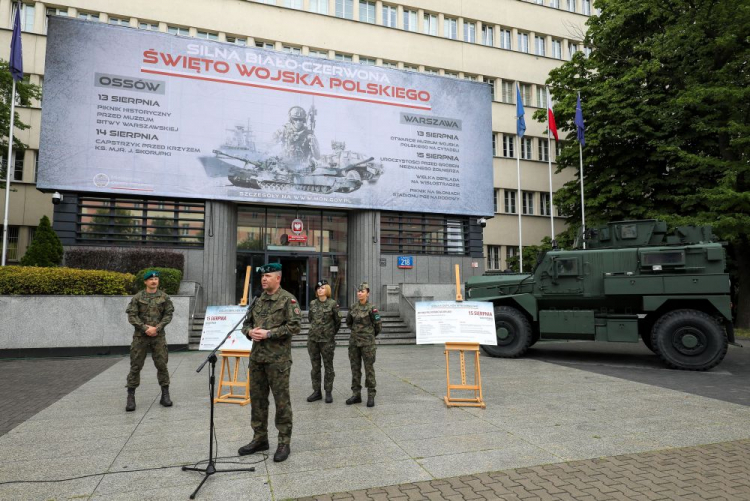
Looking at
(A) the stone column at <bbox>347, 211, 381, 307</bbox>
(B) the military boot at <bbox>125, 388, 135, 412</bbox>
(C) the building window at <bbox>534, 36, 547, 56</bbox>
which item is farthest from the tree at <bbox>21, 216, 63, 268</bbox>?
(C) the building window at <bbox>534, 36, 547, 56</bbox>

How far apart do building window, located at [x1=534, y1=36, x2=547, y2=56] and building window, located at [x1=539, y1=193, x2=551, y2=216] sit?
9.34 meters

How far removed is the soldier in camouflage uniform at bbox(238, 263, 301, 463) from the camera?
4902 millimetres

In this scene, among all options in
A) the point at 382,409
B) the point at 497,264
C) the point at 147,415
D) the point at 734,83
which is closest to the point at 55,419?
the point at 147,415

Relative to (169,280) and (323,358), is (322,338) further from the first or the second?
(169,280)

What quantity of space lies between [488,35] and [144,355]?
1165 inches

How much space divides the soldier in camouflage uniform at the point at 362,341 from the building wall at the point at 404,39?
20515 mm

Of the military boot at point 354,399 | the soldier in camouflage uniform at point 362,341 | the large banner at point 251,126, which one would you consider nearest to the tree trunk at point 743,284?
the large banner at point 251,126

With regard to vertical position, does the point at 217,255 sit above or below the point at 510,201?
below

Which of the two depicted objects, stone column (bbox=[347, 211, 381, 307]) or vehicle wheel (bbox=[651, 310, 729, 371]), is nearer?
vehicle wheel (bbox=[651, 310, 729, 371])

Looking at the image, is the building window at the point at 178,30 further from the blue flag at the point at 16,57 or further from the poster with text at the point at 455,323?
the poster with text at the point at 455,323

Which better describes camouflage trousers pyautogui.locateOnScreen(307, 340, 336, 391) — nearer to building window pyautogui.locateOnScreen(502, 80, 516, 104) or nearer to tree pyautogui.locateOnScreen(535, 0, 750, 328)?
tree pyautogui.locateOnScreen(535, 0, 750, 328)

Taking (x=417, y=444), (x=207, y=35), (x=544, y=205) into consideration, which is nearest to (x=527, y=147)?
(x=544, y=205)

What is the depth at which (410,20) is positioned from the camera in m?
28.5

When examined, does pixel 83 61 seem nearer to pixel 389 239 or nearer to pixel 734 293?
pixel 389 239
